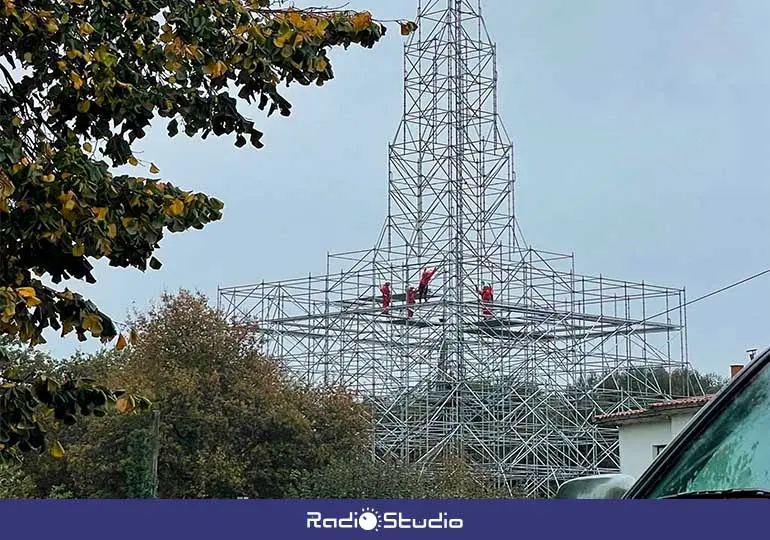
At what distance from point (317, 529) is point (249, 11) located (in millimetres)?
5379

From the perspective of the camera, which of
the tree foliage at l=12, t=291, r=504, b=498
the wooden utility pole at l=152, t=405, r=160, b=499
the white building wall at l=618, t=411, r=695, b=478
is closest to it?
the white building wall at l=618, t=411, r=695, b=478

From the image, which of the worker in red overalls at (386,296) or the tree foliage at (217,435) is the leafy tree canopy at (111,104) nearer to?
the tree foliage at (217,435)

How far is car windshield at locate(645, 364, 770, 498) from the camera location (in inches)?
70.1

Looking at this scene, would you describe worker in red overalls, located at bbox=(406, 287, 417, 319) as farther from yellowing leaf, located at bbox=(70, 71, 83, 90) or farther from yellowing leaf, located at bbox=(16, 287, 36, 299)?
yellowing leaf, located at bbox=(16, 287, 36, 299)

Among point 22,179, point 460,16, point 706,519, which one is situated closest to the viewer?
point 706,519

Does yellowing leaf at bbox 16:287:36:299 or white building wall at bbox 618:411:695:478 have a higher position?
white building wall at bbox 618:411:695:478

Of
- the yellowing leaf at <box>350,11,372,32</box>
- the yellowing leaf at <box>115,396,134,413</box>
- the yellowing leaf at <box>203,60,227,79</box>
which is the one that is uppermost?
the yellowing leaf at <box>350,11,372,32</box>

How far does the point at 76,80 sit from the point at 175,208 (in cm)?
77

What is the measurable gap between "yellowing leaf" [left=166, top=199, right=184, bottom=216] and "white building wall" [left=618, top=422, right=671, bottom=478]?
13.2 meters

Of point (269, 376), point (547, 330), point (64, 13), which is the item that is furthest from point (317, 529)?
point (547, 330)

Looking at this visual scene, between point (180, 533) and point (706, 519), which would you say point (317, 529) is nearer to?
point (180, 533)

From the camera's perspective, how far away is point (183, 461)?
82.5ft

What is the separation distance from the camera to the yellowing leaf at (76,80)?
5.62 meters

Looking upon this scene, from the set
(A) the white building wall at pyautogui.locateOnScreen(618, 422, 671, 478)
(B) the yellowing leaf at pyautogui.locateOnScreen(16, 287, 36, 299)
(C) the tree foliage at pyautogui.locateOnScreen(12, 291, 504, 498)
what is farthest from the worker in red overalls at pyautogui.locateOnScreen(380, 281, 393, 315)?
(B) the yellowing leaf at pyautogui.locateOnScreen(16, 287, 36, 299)
